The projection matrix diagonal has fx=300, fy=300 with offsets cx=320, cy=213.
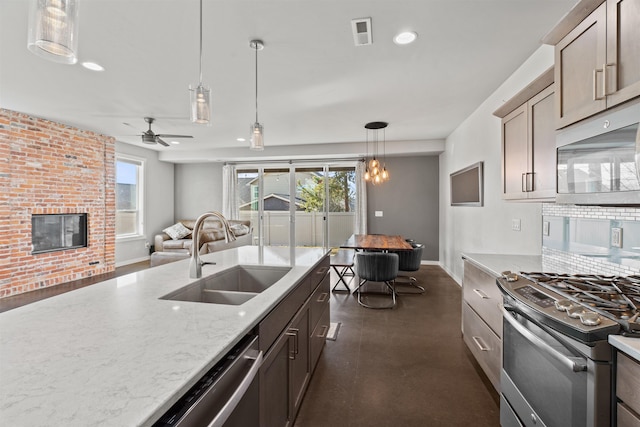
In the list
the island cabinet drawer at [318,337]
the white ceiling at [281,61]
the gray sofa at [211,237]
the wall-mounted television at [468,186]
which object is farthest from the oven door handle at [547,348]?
the gray sofa at [211,237]

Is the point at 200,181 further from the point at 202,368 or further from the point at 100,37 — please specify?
the point at 202,368

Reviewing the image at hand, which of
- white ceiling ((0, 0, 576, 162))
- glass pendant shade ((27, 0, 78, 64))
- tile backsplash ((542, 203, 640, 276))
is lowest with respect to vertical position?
tile backsplash ((542, 203, 640, 276))

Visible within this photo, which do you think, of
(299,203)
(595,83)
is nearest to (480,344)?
(595,83)

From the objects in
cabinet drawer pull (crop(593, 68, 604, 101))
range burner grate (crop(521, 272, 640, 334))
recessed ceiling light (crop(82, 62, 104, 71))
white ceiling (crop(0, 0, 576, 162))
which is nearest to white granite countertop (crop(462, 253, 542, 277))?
range burner grate (crop(521, 272, 640, 334))

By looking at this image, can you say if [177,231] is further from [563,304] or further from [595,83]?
[595,83]

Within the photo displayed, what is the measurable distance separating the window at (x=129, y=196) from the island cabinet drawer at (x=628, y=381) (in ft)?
23.7

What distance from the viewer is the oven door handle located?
3.49 feet

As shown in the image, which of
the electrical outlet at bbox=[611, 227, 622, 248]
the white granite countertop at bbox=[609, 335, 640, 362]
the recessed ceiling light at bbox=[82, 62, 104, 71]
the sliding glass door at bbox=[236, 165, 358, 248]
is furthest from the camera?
the sliding glass door at bbox=[236, 165, 358, 248]

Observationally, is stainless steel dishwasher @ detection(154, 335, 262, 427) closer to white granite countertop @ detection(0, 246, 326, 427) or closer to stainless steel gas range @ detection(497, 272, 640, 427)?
white granite countertop @ detection(0, 246, 326, 427)

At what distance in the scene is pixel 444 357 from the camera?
2.56m

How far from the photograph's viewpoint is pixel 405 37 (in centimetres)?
228

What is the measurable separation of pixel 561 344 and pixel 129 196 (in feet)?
24.0

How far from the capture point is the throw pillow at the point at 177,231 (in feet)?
22.1

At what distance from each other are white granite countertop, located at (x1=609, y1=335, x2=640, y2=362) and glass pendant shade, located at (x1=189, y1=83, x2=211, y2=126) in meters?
2.20
